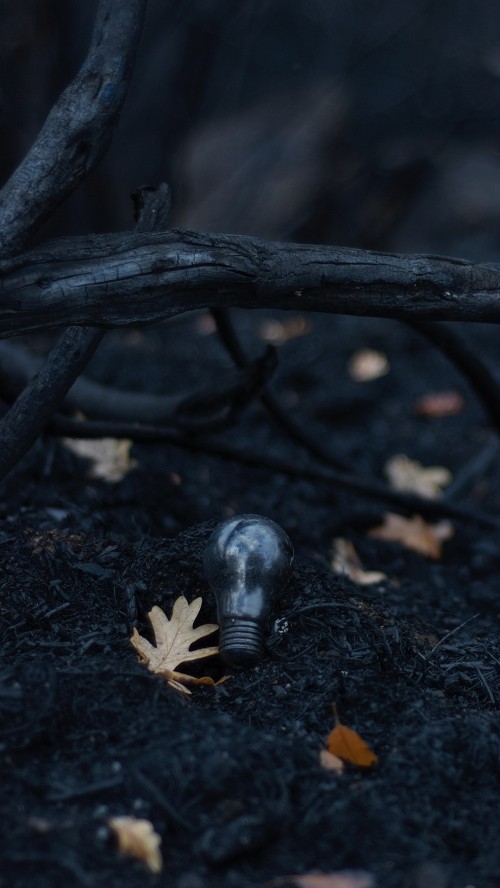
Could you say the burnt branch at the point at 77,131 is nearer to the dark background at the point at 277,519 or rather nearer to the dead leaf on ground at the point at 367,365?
the dark background at the point at 277,519

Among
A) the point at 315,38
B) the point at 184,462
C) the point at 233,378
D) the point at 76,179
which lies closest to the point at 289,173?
the point at 315,38

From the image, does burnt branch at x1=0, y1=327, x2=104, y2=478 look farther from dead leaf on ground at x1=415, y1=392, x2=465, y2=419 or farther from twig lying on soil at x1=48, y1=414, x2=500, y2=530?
dead leaf on ground at x1=415, y1=392, x2=465, y2=419

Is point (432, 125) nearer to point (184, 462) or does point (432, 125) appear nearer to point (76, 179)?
point (184, 462)

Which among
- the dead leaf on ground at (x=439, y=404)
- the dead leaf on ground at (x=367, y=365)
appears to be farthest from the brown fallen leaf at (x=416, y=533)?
the dead leaf on ground at (x=367, y=365)

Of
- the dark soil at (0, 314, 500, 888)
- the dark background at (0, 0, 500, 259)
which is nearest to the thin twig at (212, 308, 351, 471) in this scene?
the dark soil at (0, 314, 500, 888)

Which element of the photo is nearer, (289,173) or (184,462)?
(184,462)
